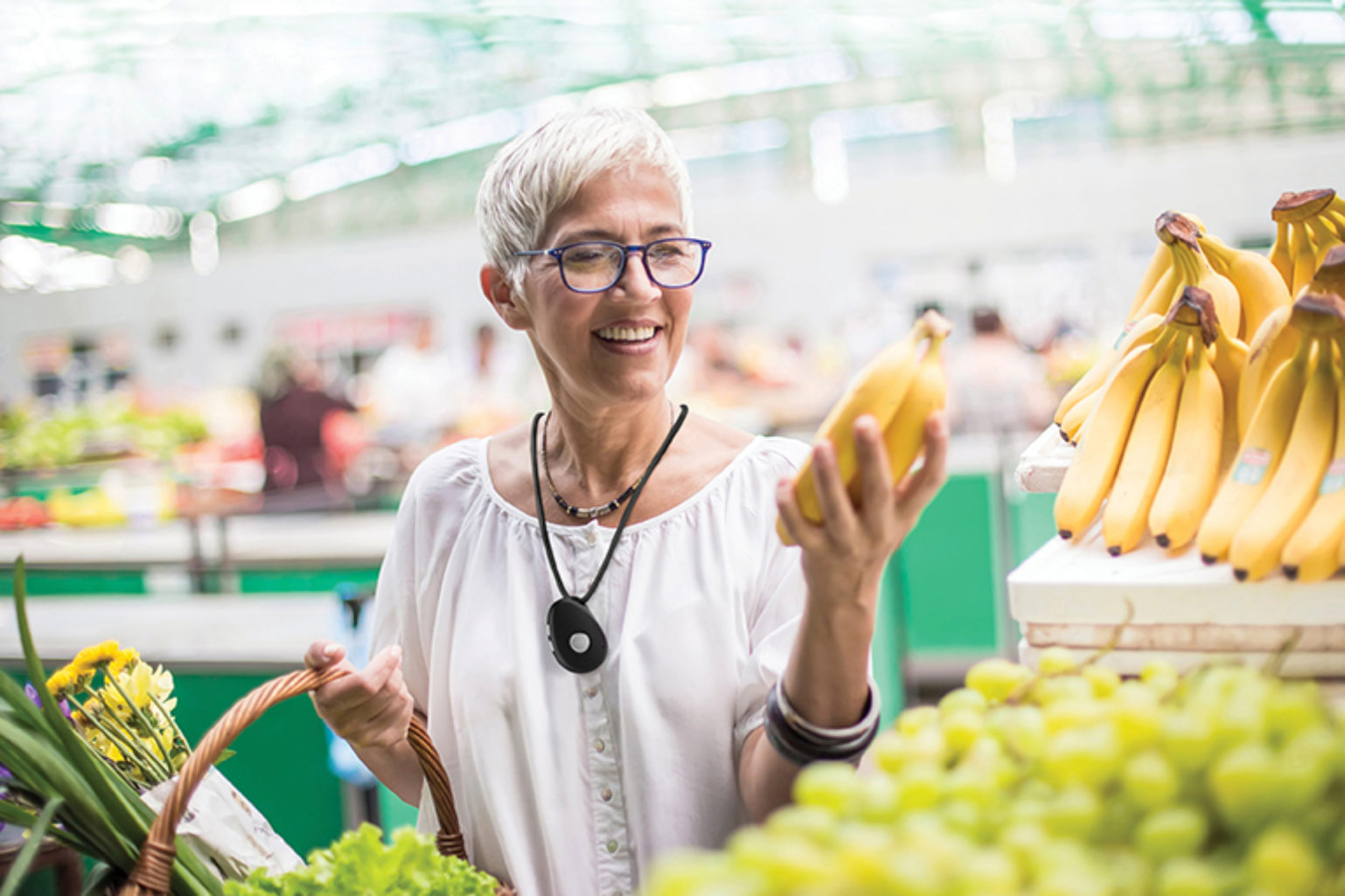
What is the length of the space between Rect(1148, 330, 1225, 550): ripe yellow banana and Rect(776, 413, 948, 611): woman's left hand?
36cm

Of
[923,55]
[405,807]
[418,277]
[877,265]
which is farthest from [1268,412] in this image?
[418,277]

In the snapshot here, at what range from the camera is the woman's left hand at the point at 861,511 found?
2.59ft

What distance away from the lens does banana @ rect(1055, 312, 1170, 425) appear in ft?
4.24

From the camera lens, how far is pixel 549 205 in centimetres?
125

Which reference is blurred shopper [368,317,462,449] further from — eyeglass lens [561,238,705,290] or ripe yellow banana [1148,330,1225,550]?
ripe yellow banana [1148,330,1225,550]

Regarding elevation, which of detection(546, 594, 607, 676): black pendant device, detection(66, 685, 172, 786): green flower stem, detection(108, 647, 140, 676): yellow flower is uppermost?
detection(108, 647, 140, 676): yellow flower

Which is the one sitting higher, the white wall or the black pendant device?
the white wall

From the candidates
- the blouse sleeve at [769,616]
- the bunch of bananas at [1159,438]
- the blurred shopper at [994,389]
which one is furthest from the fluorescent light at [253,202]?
the bunch of bananas at [1159,438]

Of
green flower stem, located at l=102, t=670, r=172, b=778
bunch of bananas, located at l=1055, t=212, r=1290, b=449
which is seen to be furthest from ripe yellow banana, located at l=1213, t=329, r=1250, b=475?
green flower stem, located at l=102, t=670, r=172, b=778

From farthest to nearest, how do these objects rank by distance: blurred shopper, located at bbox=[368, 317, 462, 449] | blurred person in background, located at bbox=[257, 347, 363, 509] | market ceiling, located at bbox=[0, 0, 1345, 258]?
market ceiling, located at bbox=[0, 0, 1345, 258] < blurred shopper, located at bbox=[368, 317, 462, 449] < blurred person in background, located at bbox=[257, 347, 363, 509]

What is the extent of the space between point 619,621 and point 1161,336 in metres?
0.72

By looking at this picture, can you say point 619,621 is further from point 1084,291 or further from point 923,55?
point 1084,291

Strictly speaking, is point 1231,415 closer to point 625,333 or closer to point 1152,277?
point 1152,277

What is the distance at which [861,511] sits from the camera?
2.73 ft
